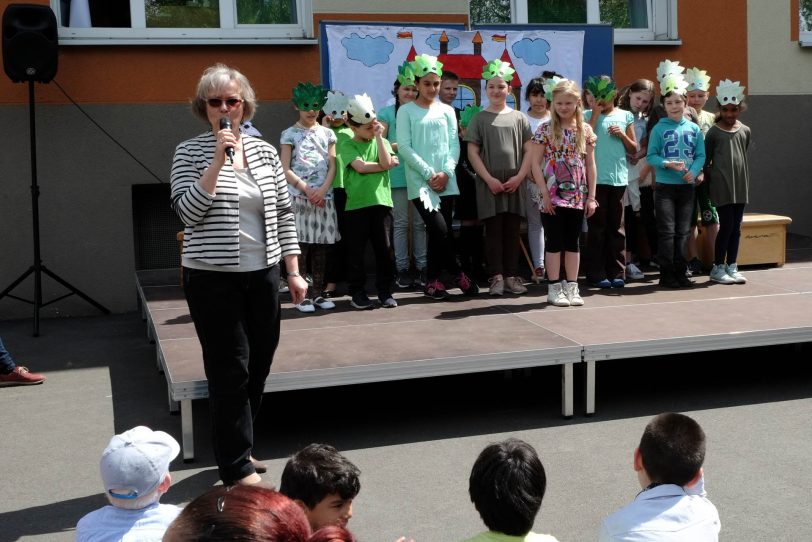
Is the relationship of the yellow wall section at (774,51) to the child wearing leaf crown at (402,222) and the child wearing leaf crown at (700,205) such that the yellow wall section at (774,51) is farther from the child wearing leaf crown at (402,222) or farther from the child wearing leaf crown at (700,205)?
the child wearing leaf crown at (402,222)

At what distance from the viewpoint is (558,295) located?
682cm

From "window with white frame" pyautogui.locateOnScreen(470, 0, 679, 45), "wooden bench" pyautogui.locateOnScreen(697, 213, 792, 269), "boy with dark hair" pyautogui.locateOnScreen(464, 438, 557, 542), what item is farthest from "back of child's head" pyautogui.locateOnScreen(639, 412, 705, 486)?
"window with white frame" pyautogui.locateOnScreen(470, 0, 679, 45)

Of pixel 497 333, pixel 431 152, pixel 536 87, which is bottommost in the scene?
pixel 497 333

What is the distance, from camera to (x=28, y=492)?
441 cm

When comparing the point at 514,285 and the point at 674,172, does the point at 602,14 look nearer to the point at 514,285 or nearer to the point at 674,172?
the point at 674,172

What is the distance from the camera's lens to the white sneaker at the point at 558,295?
6.76 metres

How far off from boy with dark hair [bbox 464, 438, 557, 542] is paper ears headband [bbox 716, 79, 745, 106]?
5.70 meters

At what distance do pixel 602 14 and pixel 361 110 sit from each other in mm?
4489

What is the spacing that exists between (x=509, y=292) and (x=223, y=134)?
3.98 meters

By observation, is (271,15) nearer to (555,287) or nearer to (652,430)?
(555,287)

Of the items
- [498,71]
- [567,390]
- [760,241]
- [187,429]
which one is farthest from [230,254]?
[760,241]

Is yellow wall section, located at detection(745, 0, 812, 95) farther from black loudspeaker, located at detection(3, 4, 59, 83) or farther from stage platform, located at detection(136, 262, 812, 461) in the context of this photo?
black loudspeaker, located at detection(3, 4, 59, 83)

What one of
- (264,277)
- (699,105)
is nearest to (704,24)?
(699,105)

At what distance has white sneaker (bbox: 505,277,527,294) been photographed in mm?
7422
